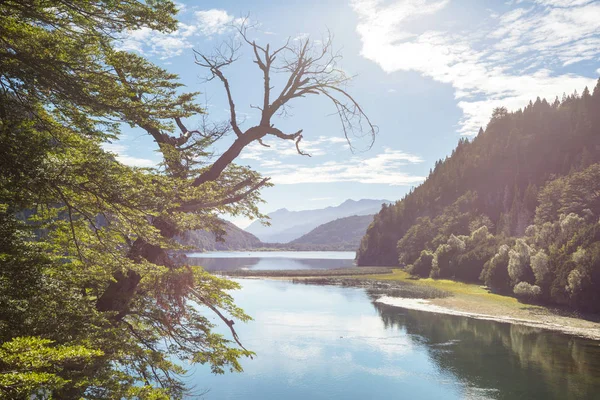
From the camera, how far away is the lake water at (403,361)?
2892 centimetres

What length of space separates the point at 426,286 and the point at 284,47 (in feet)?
291

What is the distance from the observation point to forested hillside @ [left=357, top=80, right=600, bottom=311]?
60.8 m

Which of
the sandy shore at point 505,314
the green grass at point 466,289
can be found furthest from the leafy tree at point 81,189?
the green grass at point 466,289

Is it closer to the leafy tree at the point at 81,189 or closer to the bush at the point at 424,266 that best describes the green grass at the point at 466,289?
the bush at the point at 424,266

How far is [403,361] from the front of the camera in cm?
3644

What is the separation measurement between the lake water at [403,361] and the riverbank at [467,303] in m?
3.69

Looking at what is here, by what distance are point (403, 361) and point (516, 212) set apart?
10369 centimetres

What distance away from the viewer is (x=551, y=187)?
356ft

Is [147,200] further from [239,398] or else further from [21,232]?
[239,398]

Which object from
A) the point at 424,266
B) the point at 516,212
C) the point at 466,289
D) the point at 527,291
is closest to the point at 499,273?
the point at 466,289

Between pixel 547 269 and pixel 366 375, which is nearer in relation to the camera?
pixel 366 375

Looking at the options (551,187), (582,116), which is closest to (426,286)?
(551,187)

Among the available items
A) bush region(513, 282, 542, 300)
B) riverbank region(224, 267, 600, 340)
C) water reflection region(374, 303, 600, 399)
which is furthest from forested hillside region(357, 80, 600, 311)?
water reflection region(374, 303, 600, 399)

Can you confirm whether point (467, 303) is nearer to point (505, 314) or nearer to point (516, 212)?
point (505, 314)
